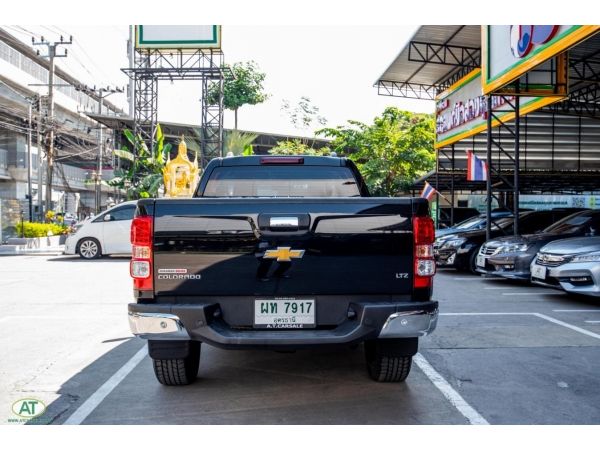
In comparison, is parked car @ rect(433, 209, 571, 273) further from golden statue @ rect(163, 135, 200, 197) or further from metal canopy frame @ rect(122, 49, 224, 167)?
metal canopy frame @ rect(122, 49, 224, 167)

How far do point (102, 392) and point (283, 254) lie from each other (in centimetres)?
191

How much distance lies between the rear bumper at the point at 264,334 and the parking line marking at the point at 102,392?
28.2 inches

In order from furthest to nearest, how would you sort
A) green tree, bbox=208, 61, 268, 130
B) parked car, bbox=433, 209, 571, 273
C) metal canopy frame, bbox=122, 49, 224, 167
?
green tree, bbox=208, 61, 268, 130
metal canopy frame, bbox=122, 49, 224, 167
parked car, bbox=433, 209, 571, 273

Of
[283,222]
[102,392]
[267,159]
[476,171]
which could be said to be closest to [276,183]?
[267,159]

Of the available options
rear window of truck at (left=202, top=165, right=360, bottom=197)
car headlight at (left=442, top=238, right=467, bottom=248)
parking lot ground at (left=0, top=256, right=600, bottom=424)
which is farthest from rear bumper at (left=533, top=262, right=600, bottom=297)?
car headlight at (left=442, top=238, right=467, bottom=248)

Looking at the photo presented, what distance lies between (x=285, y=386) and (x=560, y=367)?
252 centimetres

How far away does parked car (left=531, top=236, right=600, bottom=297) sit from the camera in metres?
8.04

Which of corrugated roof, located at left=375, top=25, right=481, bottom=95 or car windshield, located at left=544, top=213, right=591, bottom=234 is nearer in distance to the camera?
car windshield, located at left=544, top=213, right=591, bottom=234

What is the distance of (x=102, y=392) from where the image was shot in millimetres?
4492

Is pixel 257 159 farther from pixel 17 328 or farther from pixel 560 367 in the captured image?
pixel 17 328

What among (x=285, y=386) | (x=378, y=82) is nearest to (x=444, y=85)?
(x=378, y=82)

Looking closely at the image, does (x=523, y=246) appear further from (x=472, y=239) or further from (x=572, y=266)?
(x=472, y=239)

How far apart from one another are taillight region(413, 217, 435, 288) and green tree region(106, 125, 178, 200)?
72.5ft

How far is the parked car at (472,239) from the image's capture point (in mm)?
13000
